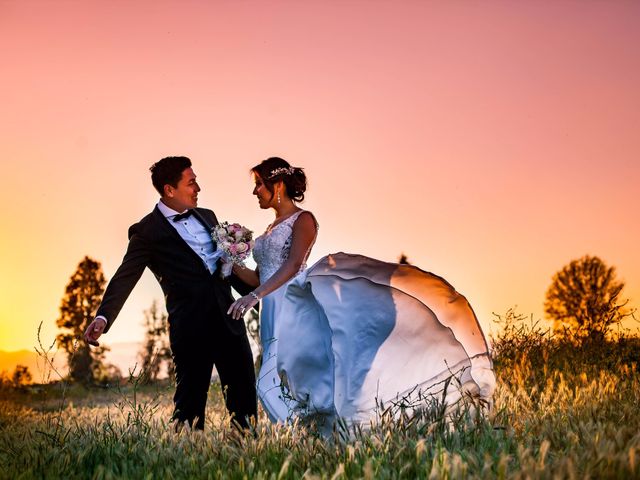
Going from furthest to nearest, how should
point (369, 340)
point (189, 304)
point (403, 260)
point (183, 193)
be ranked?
point (403, 260) → point (183, 193) → point (189, 304) → point (369, 340)

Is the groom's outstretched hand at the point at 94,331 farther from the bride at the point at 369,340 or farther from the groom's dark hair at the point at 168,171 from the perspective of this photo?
the bride at the point at 369,340

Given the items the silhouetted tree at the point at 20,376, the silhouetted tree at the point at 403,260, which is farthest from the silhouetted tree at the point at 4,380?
the silhouetted tree at the point at 403,260

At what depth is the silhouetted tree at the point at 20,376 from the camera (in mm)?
17531

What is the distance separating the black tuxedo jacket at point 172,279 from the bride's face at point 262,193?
2.92 ft

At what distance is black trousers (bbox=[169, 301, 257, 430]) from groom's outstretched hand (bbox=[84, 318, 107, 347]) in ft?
1.99

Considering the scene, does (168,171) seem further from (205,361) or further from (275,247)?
(205,361)

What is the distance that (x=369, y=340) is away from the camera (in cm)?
587

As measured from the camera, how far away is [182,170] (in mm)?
7270

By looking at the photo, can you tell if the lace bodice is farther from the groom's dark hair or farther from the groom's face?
the groom's dark hair

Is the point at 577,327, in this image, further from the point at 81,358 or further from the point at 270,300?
the point at 81,358

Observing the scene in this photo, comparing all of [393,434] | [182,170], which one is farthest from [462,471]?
[182,170]

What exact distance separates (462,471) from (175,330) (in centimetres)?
405

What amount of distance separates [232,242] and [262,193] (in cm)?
72

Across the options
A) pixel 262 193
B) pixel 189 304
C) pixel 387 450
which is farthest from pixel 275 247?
pixel 387 450
